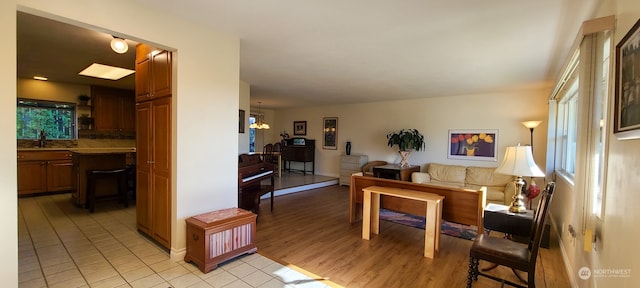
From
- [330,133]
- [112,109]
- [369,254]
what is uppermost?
[112,109]

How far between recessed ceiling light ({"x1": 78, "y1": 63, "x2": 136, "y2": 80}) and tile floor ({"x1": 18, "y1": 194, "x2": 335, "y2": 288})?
7.57ft

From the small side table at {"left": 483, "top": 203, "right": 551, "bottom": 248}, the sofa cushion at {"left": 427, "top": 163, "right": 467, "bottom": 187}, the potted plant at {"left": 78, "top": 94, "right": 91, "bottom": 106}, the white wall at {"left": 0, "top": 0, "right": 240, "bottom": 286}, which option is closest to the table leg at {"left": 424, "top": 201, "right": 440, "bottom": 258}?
the small side table at {"left": 483, "top": 203, "right": 551, "bottom": 248}

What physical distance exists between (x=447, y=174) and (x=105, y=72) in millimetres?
6609

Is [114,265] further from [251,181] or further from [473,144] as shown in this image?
[473,144]

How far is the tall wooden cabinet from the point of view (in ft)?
8.63

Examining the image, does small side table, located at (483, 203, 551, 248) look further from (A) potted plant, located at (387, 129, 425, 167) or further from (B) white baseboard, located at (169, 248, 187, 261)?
(A) potted plant, located at (387, 129, 425, 167)

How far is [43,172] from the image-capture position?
5.02m

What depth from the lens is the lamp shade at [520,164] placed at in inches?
94.6

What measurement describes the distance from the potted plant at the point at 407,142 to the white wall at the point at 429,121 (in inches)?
7.4

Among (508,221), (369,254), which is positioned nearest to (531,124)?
(508,221)

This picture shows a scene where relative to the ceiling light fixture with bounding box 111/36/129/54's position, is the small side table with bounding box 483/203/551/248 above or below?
below

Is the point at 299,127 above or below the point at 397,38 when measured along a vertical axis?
below

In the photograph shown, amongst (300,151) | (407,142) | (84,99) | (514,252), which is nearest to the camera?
(514,252)

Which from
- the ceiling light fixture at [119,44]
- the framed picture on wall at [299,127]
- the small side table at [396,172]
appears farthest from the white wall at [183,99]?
the framed picture on wall at [299,127]
